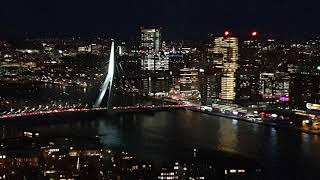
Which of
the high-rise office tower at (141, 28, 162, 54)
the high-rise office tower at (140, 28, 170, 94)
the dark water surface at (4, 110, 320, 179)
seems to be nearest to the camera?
the dark water surface at (4, 110, 320, 179)

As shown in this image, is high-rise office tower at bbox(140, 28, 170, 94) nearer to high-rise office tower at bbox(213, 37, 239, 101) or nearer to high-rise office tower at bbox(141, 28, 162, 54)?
high-rise office tower at bbox(141, 28, 162, 54)

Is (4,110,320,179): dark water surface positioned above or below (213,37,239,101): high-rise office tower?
below

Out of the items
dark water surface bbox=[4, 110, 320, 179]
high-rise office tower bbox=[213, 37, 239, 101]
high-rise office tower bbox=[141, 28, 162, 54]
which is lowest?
dark water surface bbox=[4, 110, 320, 179]

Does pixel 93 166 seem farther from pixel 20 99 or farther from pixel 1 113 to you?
pixel 20 99

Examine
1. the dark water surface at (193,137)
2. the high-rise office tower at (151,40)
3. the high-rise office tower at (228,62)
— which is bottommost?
the dark water surface at (193,137)

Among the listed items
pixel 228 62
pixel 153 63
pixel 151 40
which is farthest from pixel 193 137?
pixel 151 40

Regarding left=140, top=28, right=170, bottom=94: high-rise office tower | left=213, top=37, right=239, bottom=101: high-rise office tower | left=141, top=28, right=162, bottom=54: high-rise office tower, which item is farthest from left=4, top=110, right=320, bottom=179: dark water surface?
left=141, top=28, right=162, bottom=54: high-rise office tower

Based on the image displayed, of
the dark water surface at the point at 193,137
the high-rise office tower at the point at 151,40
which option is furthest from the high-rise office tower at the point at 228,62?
the high-rise office tower at the point at 151,40

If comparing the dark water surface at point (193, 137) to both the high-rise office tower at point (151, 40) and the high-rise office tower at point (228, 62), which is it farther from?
the high-rise office tower at point (151, 40)

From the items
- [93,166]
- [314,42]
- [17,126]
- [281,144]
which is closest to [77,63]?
[314,42]
